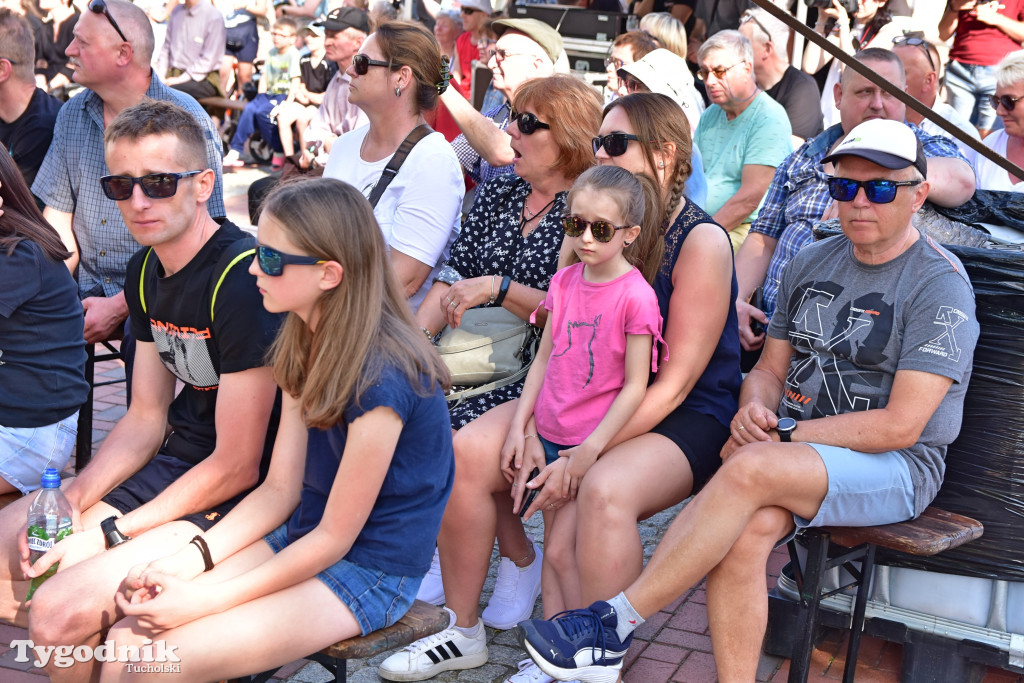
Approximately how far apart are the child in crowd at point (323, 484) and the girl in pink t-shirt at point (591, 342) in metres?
0.66

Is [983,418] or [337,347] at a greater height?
[337,347]

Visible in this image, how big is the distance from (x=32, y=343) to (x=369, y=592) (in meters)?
1.51

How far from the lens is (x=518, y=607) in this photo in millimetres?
3244

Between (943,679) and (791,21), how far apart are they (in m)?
1.93

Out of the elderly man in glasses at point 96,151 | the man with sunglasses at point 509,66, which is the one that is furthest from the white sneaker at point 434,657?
the man with sunglasses at point 509,66

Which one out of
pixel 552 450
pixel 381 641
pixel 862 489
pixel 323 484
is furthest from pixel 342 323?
pixel 862 489

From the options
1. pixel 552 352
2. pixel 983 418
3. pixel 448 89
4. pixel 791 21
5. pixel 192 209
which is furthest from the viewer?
pixel 448 89

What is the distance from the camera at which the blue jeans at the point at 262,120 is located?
1074 centimetres

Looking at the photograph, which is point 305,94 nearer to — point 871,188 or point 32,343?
point 32,343

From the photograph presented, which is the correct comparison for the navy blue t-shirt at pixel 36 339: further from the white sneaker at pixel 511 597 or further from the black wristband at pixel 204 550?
the white sneaker at pixel 511 597

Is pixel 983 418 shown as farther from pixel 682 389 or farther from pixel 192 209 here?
pixel 192 209

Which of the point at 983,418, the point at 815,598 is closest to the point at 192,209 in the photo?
the point at 815,598

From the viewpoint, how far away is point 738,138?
5156 millimetres

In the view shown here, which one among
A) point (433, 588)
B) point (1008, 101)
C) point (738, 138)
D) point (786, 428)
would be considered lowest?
point (433, 588)
